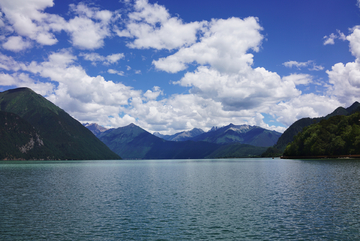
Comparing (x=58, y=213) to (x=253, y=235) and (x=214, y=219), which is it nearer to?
(x=214, y=219)

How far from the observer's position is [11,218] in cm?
3591

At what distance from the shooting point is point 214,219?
35031mm

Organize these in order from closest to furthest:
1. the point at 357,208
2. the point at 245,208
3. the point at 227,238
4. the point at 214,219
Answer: the point at 227,238, the point at 214,219, the point at 357,208, the point at 245,208

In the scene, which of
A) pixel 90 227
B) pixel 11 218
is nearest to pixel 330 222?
pixel 90 227

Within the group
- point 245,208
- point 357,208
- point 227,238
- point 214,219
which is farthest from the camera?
point 245,208

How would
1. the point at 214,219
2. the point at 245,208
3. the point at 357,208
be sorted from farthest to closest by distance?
the point at 245,208, the point at 357,208, the point at 214,219

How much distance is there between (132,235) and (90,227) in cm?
708

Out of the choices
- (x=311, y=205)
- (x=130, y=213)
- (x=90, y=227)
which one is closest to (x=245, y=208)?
(x=311, y=205)

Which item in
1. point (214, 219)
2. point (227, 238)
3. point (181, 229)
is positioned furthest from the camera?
point (214, 219)

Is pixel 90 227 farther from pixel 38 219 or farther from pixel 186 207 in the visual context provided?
pixel 186 207

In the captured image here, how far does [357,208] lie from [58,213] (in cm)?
4890

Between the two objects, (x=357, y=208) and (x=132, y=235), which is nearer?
(x=132, y=235)

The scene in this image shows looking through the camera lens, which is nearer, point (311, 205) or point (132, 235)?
point (132, 235)

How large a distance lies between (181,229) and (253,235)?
29.1 feet
